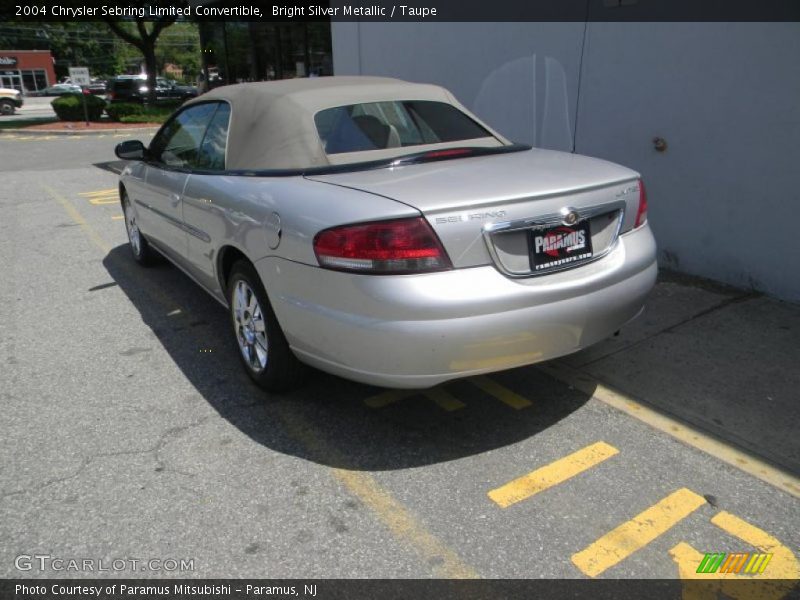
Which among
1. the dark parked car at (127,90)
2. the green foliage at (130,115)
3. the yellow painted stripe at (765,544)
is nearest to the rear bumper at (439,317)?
the yellow painted stripe at (765,544)

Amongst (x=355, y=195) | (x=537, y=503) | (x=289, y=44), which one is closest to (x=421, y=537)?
(x=537, y=503)

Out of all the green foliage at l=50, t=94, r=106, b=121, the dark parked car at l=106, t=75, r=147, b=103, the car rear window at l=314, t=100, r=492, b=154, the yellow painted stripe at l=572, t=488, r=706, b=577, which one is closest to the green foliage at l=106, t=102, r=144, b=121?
the green foliage at l=50, t=94, r=106, b=121

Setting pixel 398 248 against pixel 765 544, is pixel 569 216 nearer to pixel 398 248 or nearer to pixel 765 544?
pixel 398 248

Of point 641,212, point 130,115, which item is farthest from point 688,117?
point 130,115

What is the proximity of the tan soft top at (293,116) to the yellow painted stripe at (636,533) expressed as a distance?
214 cm

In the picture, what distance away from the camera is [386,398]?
3.45m

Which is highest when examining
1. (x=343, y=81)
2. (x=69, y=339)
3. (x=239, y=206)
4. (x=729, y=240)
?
(x=343, y=81)

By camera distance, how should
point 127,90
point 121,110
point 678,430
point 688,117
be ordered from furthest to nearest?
point 127,90, point 121,110, point 688,117, point 678,430

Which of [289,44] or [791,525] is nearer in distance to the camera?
[791,525]

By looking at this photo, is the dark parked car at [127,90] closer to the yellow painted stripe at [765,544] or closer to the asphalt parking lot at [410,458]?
the asphalt parking lot at [410,458]

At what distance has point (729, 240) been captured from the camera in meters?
4.88

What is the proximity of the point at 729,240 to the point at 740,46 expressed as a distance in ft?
4.59

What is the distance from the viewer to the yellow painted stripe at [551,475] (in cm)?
264

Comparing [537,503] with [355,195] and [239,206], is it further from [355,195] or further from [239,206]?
[239,206]
